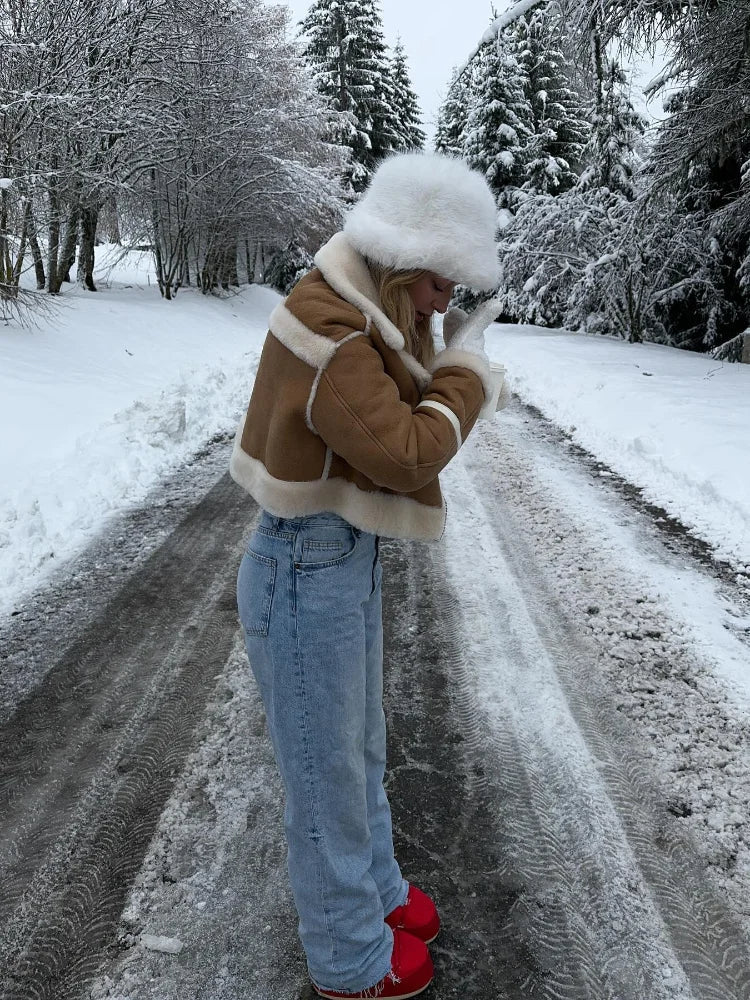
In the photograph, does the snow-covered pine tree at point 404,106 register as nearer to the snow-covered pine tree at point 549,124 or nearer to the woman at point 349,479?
the snow-covered pine tree at point 549,124

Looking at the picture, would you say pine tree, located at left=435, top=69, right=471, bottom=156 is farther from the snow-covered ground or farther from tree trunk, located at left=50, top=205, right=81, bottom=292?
the snow-covered ground

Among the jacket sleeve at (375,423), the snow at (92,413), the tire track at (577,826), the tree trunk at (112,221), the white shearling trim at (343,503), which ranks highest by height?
the tree trunk at (112,221)

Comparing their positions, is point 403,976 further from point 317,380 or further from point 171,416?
point 171,416

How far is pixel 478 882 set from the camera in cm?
213

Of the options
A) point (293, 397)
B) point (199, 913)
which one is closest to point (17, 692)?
point (199, 913)

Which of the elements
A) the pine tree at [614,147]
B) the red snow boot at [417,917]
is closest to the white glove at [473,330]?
the red snow boot at [417,917]

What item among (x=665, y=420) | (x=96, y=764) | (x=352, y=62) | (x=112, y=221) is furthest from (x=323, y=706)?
(x=352, y=62)

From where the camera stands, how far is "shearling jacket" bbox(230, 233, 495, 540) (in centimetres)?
135

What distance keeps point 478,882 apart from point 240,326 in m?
17.4

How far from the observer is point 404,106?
35.8m

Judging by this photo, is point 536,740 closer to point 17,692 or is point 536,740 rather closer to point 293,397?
point 293,397

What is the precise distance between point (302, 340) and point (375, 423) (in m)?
0.22

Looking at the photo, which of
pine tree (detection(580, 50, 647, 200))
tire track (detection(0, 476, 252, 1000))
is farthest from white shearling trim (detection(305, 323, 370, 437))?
pine tree (detection(580, 50, 647, 200))

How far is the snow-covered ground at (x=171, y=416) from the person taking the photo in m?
4.86
